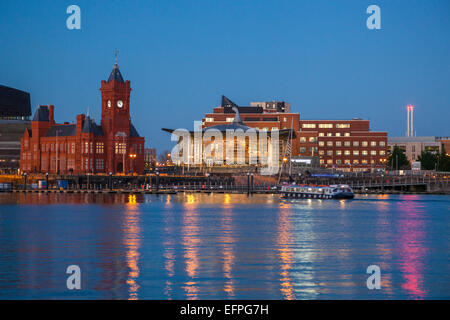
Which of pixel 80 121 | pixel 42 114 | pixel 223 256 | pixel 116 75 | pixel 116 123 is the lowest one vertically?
pixel 223 256

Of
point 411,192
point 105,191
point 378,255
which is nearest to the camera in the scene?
point 378,255

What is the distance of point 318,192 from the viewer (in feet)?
433

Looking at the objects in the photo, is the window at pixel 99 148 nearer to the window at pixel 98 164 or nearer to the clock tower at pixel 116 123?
the clock tower at pixel 116 123

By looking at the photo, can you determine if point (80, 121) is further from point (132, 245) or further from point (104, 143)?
point (132, 245)

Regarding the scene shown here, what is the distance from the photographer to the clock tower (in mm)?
179750

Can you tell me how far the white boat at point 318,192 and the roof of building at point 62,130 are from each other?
75206 mm

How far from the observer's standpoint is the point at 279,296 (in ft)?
106

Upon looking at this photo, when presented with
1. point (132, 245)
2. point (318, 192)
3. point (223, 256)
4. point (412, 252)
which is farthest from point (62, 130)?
point (412, 252)

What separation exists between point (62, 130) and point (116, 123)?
734 inches
